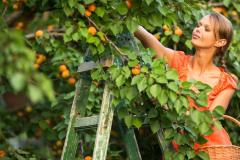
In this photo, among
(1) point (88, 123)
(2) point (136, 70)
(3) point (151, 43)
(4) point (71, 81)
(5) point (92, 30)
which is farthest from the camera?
(4) point (71, 81)

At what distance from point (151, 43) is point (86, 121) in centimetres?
52

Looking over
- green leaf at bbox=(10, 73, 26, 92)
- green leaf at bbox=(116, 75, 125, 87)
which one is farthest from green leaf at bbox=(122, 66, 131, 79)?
green leaf at bbox=(10, 73, 26, 92)

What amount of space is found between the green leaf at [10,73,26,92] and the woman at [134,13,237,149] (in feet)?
4.43

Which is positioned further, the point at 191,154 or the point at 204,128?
the point at 191,154

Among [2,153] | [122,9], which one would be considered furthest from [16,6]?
[122,9]

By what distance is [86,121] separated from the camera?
2875 mm

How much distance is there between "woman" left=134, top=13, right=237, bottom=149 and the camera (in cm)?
293

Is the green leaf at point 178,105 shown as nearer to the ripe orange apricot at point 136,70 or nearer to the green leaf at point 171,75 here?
the green leaf at point 171,75

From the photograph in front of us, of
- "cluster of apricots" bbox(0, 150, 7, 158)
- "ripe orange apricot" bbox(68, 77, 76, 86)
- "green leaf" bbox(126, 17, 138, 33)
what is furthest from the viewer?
"ripe orange apricot" bbox(68, 77, 76, 86)

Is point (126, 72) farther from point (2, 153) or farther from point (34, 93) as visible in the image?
point (2, 153)

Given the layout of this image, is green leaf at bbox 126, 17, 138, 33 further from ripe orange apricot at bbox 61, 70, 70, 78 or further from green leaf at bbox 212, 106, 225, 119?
ripe orange apricot at bbox 61, 70, 70, 78

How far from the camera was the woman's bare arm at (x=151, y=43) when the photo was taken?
2.93 metres

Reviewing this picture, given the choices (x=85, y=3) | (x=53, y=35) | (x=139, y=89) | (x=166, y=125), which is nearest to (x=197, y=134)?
(x=166, y=125)

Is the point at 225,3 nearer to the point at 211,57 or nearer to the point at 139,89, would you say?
the point at 211,57
